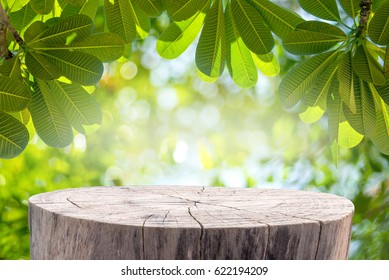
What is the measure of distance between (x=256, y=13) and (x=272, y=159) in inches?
89.9

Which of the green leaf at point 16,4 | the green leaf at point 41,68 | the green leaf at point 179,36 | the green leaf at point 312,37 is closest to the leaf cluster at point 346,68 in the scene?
the green leaf at point 312,37

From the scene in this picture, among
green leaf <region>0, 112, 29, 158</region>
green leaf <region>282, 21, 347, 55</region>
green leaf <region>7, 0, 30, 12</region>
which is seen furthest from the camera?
green leaf <region>7, 0, 30, 12</region>

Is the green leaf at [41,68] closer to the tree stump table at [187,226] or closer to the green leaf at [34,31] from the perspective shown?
the green leaf at [34,31]

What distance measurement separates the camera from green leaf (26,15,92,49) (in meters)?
1.17

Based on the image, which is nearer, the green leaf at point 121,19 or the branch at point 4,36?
the branch at point 4,36

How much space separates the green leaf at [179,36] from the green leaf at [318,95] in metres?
0.32

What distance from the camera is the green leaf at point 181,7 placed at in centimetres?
119

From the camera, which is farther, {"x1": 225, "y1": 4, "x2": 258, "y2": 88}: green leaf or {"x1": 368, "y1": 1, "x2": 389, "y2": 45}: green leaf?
{"x1": 225, "y1": 4, "x2": 258, "y2": 88}: green leaf

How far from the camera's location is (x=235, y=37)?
1.32 meters

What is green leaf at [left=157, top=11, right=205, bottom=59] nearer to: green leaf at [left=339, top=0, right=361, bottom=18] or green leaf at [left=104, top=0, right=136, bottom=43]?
green leaf at [left=104, top=0, right=136, bottom=43]

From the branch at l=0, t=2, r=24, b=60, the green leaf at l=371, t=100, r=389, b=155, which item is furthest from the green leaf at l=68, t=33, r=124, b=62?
the green leaf at l=371, t=100, r=389, b=155

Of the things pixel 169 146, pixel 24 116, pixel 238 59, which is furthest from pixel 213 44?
pixel 169 146

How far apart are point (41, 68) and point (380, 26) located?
718mm
